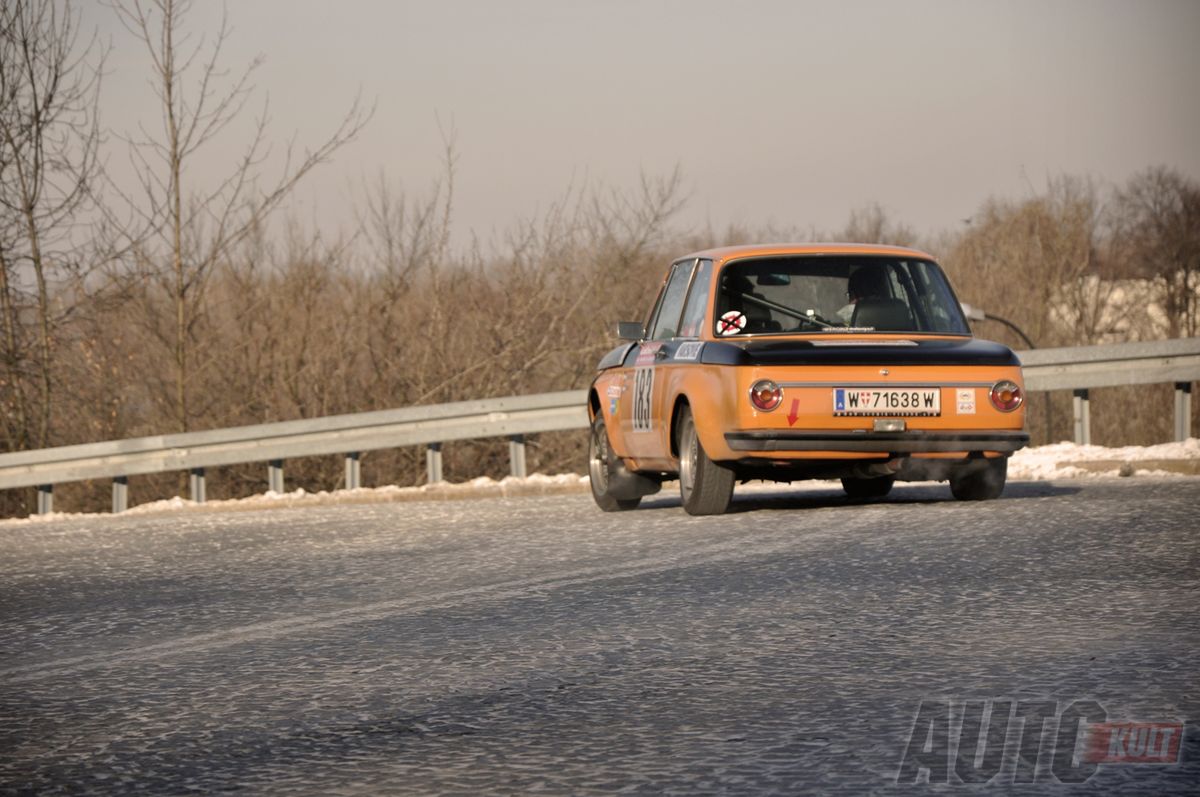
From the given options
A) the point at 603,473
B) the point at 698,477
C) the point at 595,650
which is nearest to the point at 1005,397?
the point at 698,477

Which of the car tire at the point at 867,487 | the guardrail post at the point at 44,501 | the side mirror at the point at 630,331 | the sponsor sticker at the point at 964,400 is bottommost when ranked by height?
the guardrail post at the point at 44,501

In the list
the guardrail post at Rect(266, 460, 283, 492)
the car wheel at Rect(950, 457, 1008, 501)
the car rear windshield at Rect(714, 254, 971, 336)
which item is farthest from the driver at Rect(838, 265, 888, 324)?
the guardrail post at Rect(266, 460, 283, 492)

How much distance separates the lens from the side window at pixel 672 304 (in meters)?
12.8

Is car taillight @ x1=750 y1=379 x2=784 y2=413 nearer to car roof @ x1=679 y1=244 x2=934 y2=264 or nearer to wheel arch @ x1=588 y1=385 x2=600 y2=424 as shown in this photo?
car roof @ x1=679 y1=244 x2=934 y2=264

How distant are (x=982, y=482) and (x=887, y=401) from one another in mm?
1310

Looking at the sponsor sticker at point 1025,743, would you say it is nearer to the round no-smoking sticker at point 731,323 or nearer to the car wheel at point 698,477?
the car wheel at point 698,477

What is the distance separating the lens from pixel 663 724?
5188 mm

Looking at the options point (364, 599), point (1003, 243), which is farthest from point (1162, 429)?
point (364, 599)

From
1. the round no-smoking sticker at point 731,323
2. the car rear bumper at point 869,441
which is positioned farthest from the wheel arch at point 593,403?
the car rear bumper at point 869,441

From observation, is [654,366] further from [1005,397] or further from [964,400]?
[1005,397]

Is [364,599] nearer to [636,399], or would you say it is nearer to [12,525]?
[636,399]

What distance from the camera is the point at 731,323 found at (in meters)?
11.9

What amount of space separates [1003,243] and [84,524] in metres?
43.5

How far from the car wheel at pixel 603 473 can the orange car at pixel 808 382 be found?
0.09 ft
